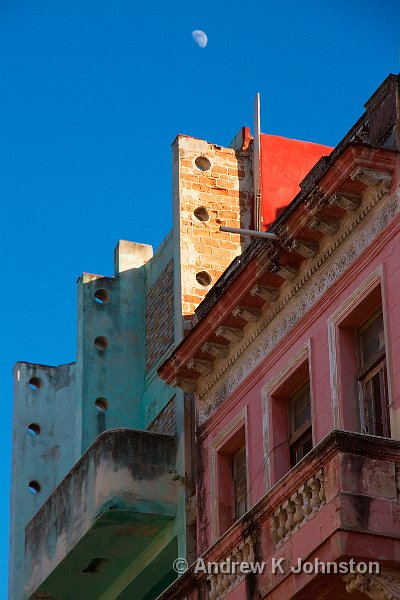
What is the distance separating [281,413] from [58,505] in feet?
15.1

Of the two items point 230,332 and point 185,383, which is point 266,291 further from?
point 185,383

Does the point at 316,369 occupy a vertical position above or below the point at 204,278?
below

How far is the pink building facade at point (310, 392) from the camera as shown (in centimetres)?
1631

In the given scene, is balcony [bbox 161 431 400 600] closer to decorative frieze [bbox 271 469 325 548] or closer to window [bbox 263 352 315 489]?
decorative frieze [bbox 271 469 325 548]

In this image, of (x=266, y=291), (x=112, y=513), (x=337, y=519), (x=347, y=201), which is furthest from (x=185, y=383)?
(x=337, y=519)

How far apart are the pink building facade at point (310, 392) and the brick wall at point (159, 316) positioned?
6.02 feet

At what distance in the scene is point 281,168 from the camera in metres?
24.4

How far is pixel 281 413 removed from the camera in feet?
67.3

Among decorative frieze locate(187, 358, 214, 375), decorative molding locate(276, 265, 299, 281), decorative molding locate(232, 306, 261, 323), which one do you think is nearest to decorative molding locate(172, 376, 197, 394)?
decorative frieze locate(187, 358, 214, 375)

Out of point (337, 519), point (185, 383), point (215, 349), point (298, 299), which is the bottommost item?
point (337, 519)

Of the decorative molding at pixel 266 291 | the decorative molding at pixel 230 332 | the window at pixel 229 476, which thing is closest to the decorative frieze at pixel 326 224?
the decorative molding at pixel 266 291

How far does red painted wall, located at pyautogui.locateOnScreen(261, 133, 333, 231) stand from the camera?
2419 cm

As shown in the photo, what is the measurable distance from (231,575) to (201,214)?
696 cm

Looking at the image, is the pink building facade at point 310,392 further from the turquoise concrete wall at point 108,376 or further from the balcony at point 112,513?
the turquoise concrete wall at point 108,376
